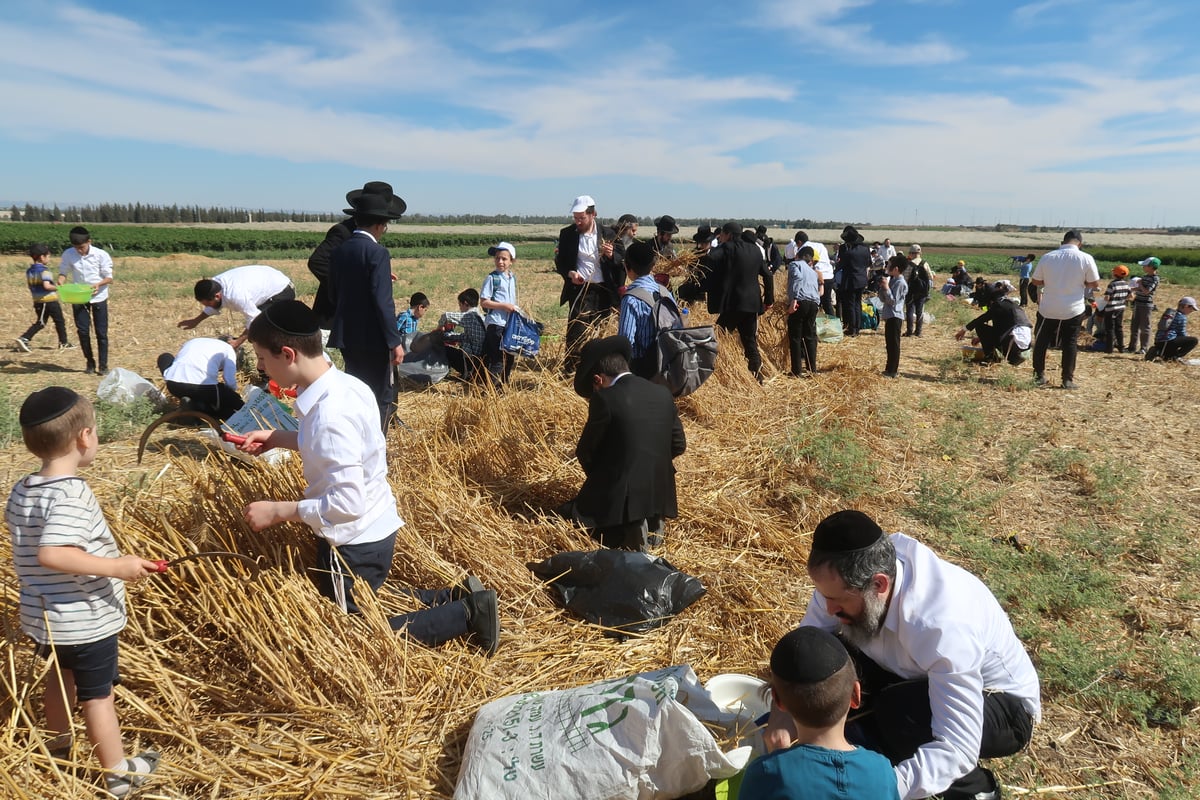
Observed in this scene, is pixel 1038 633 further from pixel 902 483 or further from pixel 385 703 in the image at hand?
pixel 385 703

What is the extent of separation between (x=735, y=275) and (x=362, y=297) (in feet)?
13.1

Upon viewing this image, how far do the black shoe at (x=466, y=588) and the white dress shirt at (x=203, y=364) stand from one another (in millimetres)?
3751

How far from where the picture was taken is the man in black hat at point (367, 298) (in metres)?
4.75

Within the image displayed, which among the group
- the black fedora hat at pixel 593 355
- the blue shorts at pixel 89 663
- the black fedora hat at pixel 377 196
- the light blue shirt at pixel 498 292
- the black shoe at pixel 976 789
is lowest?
the black shoe at pixel 976 789

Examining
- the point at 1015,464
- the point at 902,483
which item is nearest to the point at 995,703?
the point at 902,483

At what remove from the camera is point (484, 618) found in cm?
295

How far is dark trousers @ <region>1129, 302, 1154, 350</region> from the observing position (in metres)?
10.9

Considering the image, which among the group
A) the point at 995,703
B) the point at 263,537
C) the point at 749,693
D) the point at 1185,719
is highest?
the point at 263,537

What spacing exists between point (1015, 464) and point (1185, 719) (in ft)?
10.3

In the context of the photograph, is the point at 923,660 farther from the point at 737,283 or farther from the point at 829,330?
the point at 829,330

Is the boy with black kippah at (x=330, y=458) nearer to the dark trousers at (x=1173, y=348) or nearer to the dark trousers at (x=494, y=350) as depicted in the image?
the dark trousers at (x=494, y=350)

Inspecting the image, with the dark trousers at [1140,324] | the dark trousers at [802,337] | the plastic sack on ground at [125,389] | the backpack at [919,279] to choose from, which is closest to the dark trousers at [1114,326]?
the dark trousers at [1140,324]

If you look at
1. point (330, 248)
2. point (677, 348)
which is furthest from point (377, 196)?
point (677, 348)

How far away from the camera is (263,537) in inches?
112
